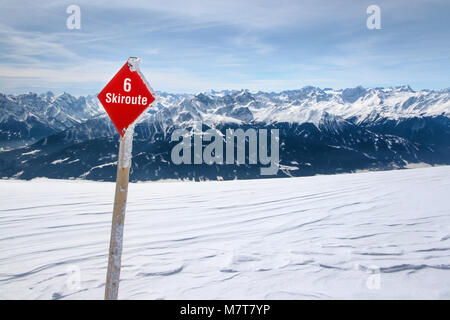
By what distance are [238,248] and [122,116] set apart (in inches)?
145

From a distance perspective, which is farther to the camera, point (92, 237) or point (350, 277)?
point (92, 237)

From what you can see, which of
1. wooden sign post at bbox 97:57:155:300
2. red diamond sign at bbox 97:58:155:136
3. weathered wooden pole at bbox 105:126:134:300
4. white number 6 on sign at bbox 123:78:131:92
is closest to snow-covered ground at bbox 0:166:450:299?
weathered wooden pole at bbox 105:126:134:300

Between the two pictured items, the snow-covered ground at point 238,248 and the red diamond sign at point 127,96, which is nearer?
the red diamond sign at point 127,96

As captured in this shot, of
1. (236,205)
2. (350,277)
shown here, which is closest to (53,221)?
(236,205)

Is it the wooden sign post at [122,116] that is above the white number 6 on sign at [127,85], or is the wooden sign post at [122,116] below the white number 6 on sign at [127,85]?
below

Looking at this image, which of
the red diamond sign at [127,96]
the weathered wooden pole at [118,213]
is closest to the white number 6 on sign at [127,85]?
the red diamond sign at [127,96]

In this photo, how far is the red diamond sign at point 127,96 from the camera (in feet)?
11.0

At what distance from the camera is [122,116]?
342 cm

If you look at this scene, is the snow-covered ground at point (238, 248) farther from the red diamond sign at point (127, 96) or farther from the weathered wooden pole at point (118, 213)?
the red diamond sign at point (127, 96)

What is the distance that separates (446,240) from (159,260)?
5.75 metres

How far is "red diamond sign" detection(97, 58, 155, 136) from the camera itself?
3.35m
